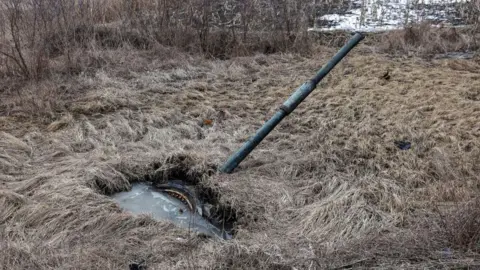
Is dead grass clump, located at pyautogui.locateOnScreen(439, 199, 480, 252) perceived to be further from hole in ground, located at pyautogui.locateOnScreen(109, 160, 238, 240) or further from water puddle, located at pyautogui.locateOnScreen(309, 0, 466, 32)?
water puddle, located at pyautogui.locateOnScreen(309, 0, 466, 32)

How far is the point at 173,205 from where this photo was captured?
4.68m

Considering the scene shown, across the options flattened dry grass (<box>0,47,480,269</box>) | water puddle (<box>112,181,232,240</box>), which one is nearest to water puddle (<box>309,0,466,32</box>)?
flattened dry grass (<box>0,47,480,269</box>)

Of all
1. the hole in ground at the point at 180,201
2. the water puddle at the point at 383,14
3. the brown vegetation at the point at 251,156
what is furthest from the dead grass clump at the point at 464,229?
the water puddle at the point at 383,14

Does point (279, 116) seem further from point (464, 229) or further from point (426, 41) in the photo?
point (426, 41)

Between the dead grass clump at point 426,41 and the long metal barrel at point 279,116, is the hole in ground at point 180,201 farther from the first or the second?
the dead grass clump at point 426,41

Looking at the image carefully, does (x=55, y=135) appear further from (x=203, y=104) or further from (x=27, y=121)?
(x=203, y=104)

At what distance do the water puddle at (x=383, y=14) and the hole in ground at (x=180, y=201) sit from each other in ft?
16.8

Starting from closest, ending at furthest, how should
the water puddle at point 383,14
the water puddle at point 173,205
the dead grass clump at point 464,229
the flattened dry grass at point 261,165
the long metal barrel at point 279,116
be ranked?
1. the dead grass clump at point 464,229
2. the flattened dry grass at point 261,165
3. the water puddle at point 173,205
4. the long metal barrel at point 279,116
5. the water puddle at point 383,14

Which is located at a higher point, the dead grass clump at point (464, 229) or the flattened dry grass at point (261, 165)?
the dead grass clump at point (464, 229)

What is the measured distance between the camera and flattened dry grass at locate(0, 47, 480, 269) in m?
3.44

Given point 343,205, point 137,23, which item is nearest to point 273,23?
point 137,23

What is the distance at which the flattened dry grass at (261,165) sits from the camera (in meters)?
3.44

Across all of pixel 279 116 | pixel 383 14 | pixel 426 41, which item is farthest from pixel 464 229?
pixel 383 14

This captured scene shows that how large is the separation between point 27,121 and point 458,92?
17.0 ft
